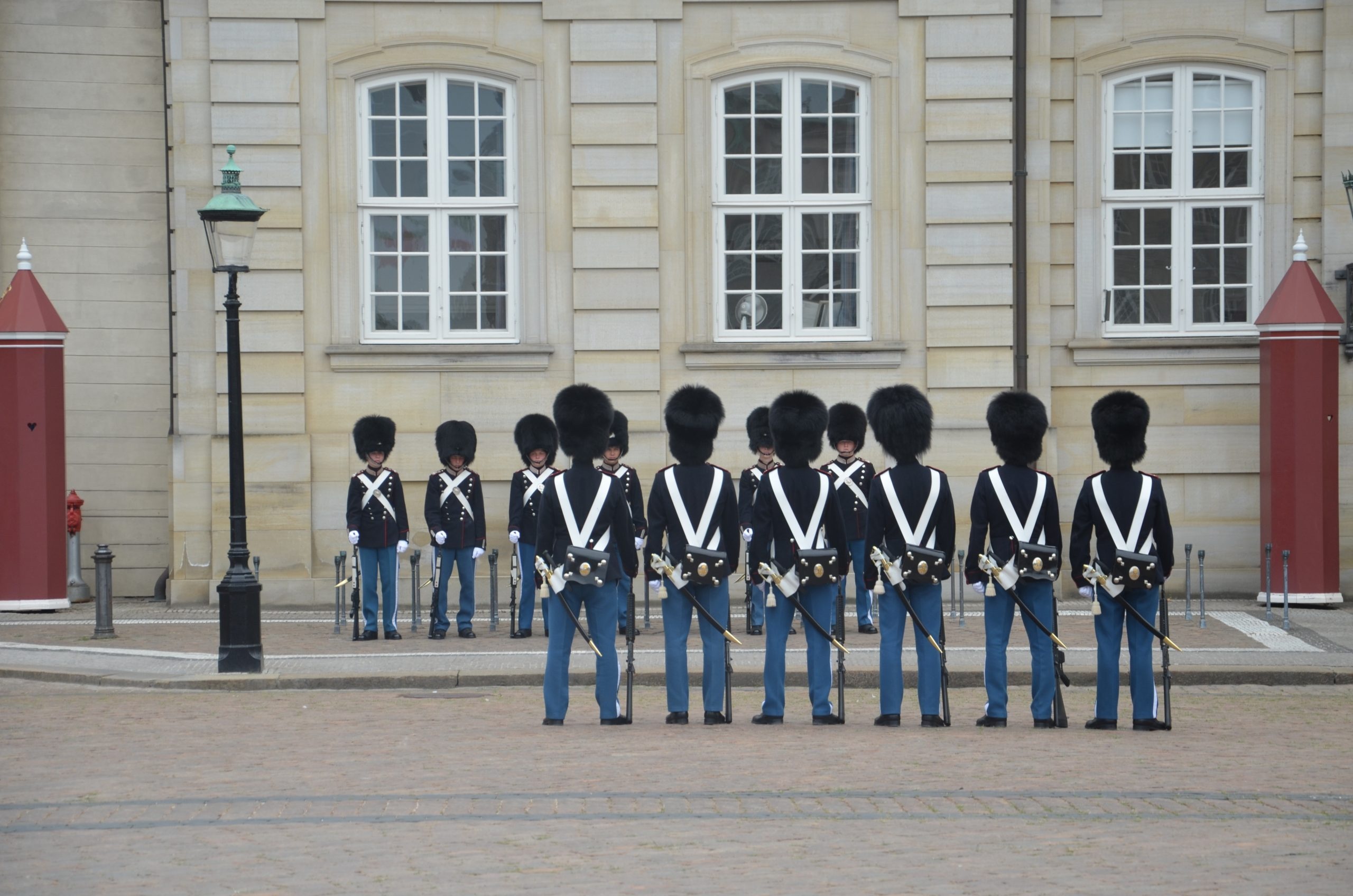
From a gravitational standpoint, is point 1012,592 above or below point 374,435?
below

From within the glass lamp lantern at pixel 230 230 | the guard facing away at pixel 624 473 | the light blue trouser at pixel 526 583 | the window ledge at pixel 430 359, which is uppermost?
the glass lamp lantern at pixel 230 230

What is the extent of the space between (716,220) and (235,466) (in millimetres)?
6251

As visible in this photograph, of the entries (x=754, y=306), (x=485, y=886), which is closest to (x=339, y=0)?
(x=754, y=306)

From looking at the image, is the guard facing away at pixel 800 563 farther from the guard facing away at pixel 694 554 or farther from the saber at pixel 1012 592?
the saber at pixel 1012 592

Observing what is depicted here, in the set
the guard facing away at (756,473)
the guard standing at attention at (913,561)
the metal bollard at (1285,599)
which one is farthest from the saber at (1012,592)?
the metal bollard at (1285,599)

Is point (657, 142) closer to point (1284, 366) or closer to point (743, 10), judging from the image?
point (743, 10)

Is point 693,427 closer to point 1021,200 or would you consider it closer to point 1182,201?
point 1021,200

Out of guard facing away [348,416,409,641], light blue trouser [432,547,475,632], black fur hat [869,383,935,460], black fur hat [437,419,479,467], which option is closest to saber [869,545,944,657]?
black fur hat [869,383,935,460]

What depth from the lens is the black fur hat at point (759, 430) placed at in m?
15.2

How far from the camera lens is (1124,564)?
9984 millimetres

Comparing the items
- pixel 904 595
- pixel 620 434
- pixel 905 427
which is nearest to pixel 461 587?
pixel 620 434

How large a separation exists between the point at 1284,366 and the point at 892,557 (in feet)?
24.9

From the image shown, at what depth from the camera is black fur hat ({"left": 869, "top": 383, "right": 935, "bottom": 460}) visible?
10578 millimetres

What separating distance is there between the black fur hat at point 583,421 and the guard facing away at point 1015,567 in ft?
6.76
